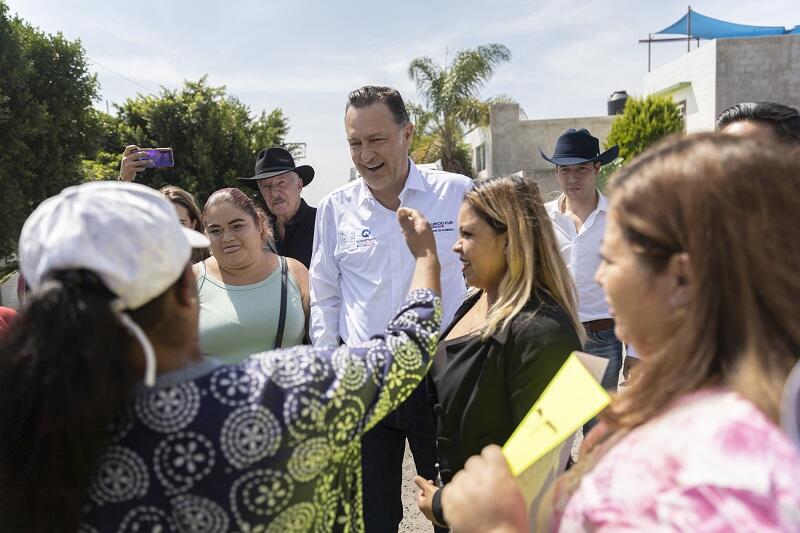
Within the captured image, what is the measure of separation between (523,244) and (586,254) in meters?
2.39

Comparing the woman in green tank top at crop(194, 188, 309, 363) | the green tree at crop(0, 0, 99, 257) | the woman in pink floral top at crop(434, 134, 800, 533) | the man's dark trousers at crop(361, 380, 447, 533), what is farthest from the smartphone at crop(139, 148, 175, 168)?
the green tree at crop(0, 0, 99, 257)

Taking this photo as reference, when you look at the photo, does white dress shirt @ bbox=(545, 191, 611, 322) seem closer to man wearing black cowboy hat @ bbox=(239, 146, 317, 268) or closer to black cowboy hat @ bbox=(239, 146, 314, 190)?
man wearing black cowboy hat @ bbox=(239, 146, 317, 268)

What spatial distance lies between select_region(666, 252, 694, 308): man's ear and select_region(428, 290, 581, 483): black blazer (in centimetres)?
95

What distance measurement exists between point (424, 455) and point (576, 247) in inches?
85.1

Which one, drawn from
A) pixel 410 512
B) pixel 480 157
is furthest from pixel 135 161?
pixel 480 157

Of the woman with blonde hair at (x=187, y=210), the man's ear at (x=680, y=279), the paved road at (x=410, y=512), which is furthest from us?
the woman with blonde hair at (x=187, y=210)

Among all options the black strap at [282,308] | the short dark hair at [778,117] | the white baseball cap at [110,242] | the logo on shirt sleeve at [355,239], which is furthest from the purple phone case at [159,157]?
the short dark hair at [778,117]

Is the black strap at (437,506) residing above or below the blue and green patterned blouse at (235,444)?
below

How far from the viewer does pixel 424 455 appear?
9.34 feet

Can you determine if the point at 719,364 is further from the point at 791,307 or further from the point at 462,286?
the point at 462,286

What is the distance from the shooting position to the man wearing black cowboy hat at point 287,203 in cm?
479

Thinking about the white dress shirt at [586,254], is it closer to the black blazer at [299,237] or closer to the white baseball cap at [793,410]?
the black blazer at [299,237]

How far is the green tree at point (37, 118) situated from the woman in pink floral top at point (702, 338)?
17.3m

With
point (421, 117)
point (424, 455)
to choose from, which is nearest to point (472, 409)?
point (424, 455)
